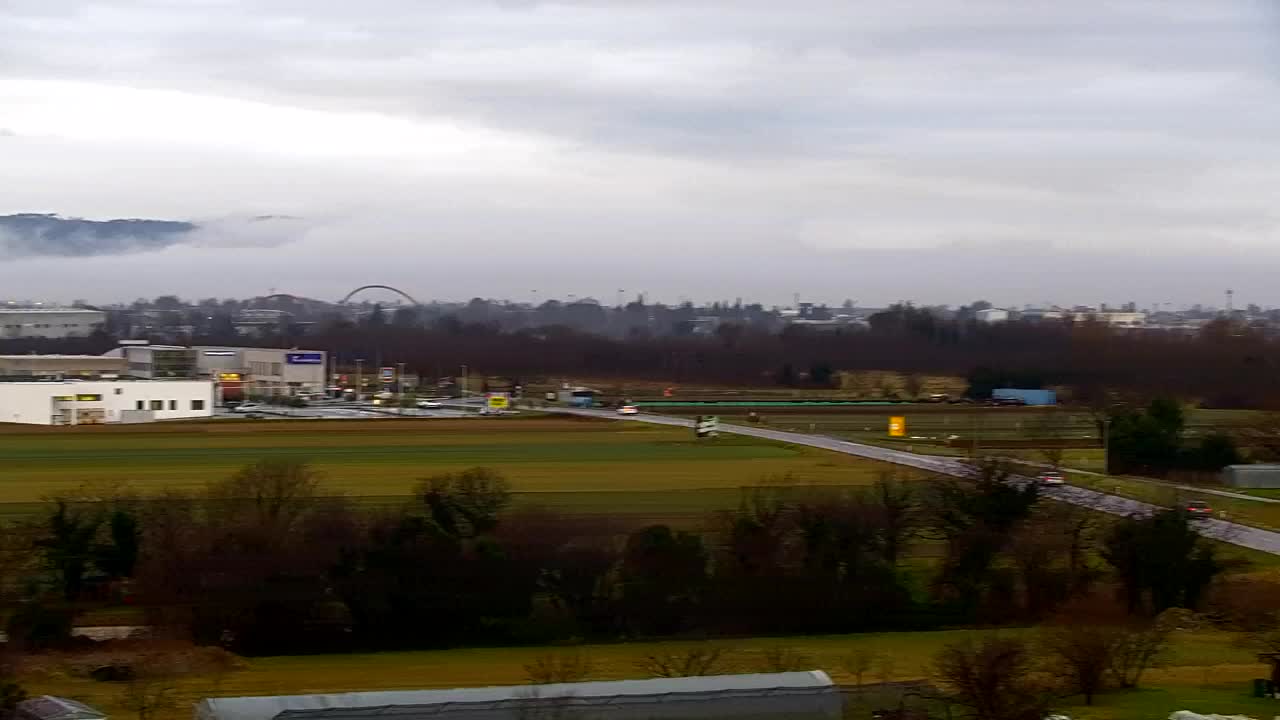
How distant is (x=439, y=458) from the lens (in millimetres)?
25078

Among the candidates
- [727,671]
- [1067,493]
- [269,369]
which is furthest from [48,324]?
[727,671]

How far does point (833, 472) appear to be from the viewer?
70.2 ft

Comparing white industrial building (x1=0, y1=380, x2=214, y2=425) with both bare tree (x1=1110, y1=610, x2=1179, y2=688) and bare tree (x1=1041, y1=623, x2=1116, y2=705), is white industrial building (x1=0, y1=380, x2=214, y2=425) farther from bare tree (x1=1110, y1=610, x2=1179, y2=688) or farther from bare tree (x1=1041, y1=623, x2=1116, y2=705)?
bare tree (x1=1041, y1=623, x2=1116, y2=705)

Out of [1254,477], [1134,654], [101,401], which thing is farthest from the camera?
[101,401]

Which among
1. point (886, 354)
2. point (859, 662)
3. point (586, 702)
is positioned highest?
point (886, 354)

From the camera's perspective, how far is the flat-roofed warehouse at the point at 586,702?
812 centimetres

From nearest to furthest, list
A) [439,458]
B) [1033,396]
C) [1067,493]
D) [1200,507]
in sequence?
[1200,507] < [1067,493] < [439,458] < [1033,396]

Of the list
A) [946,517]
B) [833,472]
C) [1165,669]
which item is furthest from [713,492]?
[1165,669]

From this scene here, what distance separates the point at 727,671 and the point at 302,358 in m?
37.9

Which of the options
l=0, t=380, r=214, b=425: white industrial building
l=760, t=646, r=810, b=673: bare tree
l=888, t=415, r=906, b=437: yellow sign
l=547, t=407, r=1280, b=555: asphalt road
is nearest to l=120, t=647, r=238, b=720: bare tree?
l=760, t=646, r=810, b=673: bare tree

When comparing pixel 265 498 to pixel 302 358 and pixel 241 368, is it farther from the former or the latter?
pixel 241 368

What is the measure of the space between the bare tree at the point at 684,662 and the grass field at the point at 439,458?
6609 millimetres

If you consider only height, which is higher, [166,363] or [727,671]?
[166,363]

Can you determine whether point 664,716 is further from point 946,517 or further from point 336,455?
point 336,455
